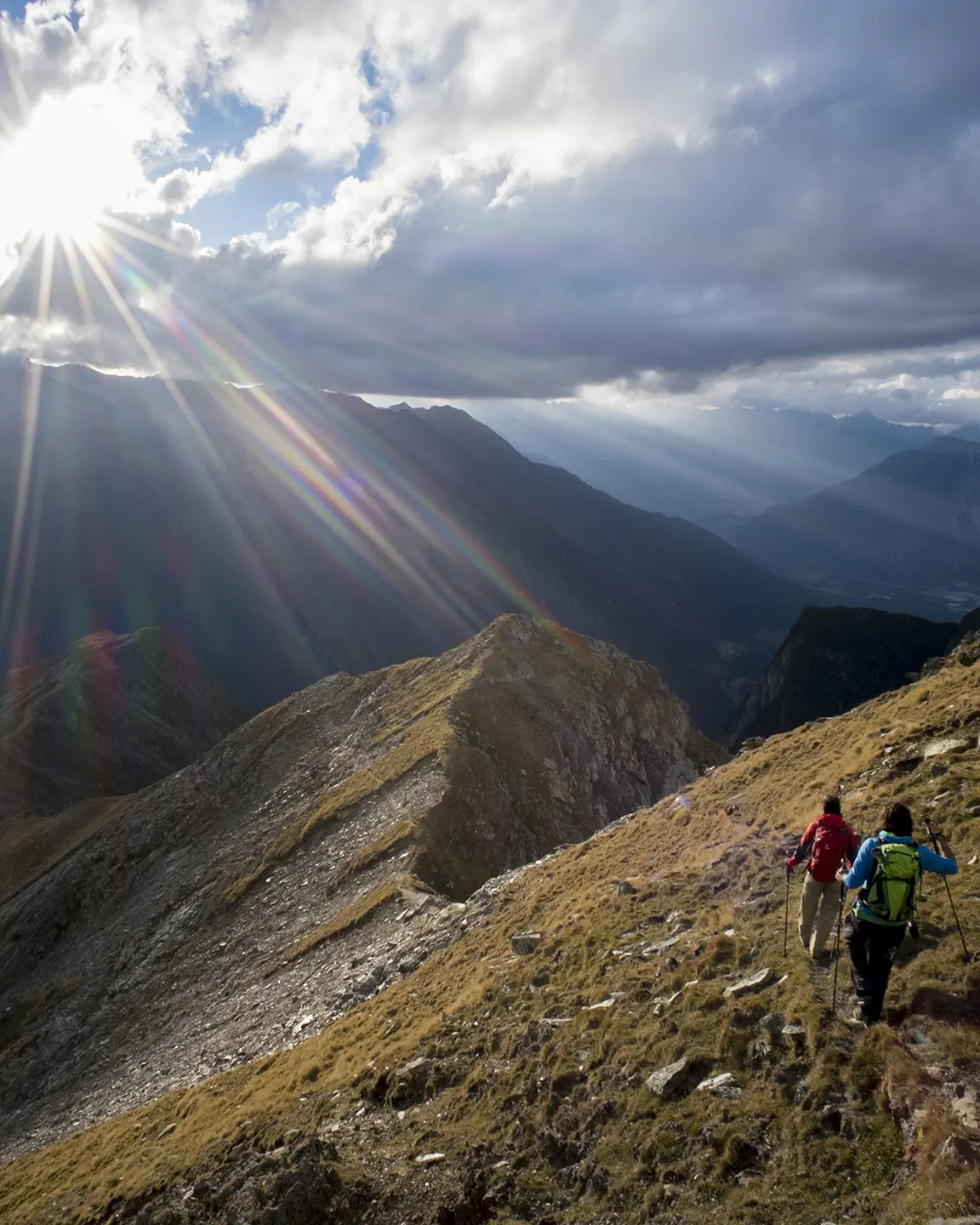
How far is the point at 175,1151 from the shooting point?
722 inches

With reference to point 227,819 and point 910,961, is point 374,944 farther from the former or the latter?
point 227,819

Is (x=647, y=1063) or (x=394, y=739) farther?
(x=394, y=739)

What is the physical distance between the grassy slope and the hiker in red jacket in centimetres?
80

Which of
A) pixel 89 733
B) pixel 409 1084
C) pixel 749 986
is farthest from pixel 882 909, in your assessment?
pixel 89 733

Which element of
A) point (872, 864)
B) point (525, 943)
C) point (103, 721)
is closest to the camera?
point (872, 864)

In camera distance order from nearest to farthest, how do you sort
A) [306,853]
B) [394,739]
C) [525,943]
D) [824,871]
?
[824,871], [525,943], [306,853], [394,739]

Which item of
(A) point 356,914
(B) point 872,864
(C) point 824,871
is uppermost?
(B) point 872,864

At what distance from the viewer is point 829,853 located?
1312cm

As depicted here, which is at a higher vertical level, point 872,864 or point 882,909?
point 872,864

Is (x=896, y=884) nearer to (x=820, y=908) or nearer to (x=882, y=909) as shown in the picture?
(x=882, y=909)

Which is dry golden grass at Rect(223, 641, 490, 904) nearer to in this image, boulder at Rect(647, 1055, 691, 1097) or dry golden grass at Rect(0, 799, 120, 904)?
dry golden grass at Rect(0, 799, 120, 904)

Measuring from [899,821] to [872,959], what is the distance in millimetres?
2053

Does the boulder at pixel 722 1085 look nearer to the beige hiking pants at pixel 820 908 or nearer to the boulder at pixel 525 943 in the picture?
the beige hiking pants at pixel 820 908

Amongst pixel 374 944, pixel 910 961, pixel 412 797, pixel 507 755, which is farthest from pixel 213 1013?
pixel 910 961
